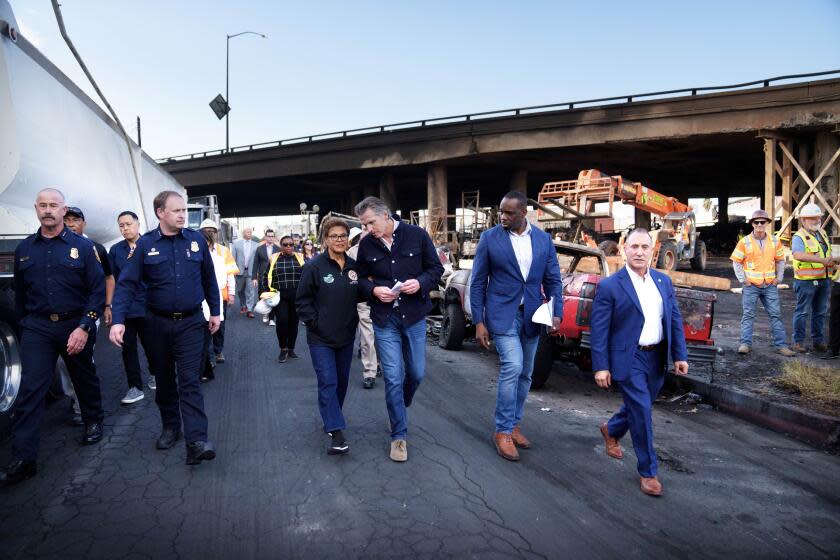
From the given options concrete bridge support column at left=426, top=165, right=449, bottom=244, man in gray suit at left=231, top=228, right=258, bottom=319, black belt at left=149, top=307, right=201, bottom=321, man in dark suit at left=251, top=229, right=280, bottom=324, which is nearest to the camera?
black belt at left=149, top=307, right=201, bottom=321

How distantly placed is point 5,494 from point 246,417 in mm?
1922

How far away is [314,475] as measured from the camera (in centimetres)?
386

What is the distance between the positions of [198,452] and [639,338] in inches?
125

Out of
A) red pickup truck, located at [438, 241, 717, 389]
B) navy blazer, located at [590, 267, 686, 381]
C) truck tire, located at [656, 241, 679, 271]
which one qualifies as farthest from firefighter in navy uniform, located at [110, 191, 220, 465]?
truck tire, located at [656, 241, 679, 271]

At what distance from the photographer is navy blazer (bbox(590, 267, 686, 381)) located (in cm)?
379

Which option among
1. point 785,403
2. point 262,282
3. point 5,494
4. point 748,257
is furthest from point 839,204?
A: point 5,494

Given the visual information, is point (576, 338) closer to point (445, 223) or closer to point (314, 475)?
point (314, 475)

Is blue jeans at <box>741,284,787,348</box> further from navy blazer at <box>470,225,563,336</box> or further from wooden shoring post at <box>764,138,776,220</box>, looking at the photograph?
wooden shoring post at <box>764,138,776,220</box>

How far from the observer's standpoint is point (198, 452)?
13.1 feet

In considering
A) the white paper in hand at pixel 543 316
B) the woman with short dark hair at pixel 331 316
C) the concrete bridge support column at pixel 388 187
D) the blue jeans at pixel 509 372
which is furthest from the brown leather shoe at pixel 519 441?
the concrete bridge support column at pixel 388 187

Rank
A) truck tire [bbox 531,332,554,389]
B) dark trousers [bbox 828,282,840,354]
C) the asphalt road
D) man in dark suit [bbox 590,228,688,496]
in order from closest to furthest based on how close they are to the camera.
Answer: the asphalt road < man in dark suit [bbox 590,228,688,496] < truck tire [bbox 531,332,554,389] < dark trousers [bbox 828,282,840,354]

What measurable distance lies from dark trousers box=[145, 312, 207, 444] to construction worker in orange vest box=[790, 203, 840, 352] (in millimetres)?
7518

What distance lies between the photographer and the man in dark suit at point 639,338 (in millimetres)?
3770

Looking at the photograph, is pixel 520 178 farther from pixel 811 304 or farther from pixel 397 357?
pixel 397 357
